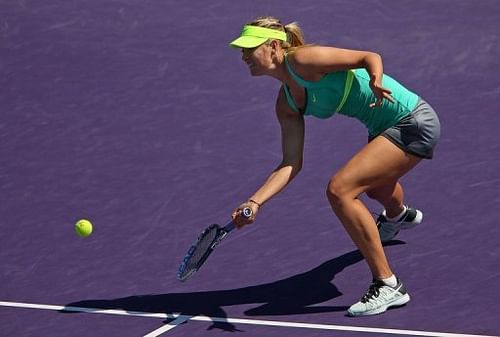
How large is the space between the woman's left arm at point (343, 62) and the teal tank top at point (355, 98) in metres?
0.12

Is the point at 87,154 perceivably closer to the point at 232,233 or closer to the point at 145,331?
the point at 232,233

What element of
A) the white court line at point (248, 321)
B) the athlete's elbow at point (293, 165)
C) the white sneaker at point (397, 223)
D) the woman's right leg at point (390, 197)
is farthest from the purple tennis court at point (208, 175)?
the athlete's elbow at point (293, 165)

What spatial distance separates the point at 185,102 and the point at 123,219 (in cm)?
188

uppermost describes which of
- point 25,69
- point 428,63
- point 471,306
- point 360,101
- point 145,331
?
point 25,69

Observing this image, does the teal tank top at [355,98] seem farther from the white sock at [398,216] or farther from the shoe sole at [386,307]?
the shoe sole at [386,307]

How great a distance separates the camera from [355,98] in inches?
300

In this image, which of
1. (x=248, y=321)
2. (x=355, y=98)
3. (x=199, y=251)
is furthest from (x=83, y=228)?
(x=355, y=98)

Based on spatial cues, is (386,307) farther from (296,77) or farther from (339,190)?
(296,77)

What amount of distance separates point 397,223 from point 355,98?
1174 millimetres

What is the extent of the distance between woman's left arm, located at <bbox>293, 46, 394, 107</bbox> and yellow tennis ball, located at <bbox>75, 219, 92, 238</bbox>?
2.26m

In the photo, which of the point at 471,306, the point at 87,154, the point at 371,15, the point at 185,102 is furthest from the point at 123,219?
the point at 371,15

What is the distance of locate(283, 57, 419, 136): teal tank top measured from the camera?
7562 mm

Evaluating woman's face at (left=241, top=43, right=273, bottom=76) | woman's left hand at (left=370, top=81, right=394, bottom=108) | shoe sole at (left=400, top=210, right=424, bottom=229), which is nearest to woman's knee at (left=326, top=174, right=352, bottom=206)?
woman's left hand at (left=370, top=81, right=394, bottom=108)

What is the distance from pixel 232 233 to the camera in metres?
9.00
